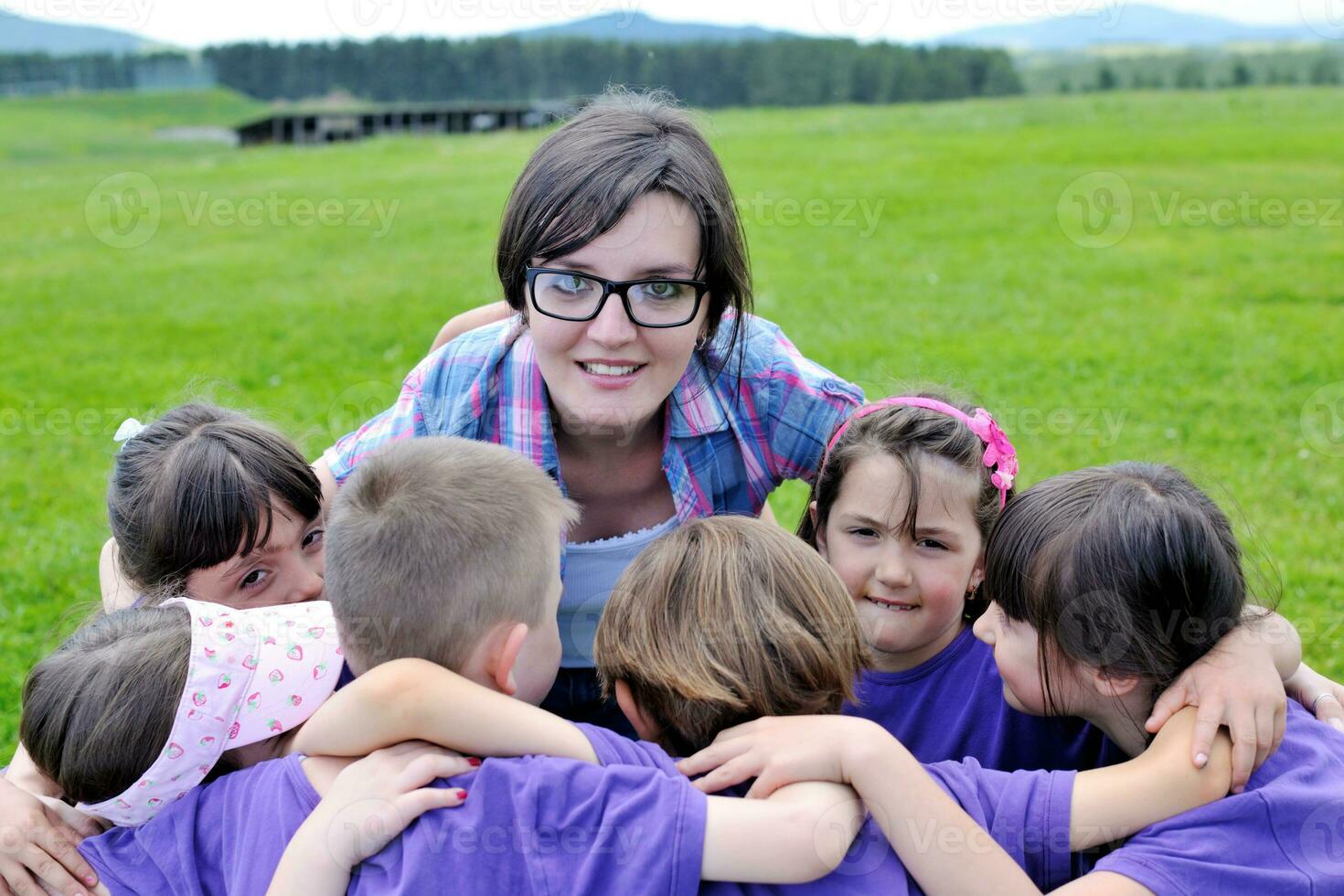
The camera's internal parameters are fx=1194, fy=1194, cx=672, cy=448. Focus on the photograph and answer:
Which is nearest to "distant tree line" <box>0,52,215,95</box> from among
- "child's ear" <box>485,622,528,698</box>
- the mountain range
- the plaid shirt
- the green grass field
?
the mountain range

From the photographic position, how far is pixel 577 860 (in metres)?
1.74

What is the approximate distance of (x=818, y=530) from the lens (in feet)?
9.53

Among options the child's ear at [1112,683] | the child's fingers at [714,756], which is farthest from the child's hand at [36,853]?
the child's ear at [1112,683]

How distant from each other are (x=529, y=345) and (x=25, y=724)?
142 cm

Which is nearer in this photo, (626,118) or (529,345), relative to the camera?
(626,118)

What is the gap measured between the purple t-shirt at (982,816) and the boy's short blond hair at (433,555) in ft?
0.85

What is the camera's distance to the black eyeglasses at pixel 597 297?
2.69m

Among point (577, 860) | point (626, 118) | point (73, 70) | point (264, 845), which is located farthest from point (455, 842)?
point (73, 70)

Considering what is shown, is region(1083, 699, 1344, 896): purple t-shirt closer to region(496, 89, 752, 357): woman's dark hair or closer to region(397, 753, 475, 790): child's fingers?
region(397, 753, 475, 790): child's fingers

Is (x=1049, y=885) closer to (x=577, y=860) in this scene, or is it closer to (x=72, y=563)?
(x=577, y=860)

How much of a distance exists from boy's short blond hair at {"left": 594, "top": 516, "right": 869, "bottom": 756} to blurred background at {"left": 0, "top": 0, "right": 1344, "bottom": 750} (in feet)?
3.71

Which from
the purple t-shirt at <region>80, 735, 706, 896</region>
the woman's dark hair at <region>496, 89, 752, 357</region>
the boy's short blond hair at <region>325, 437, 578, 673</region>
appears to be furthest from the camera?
the woman's dark hair at <region>496, 89, 752, 357</region>

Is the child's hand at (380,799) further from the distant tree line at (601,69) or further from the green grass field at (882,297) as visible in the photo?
the distant tree line at (601,69)

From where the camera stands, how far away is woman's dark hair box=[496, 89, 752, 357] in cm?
266
